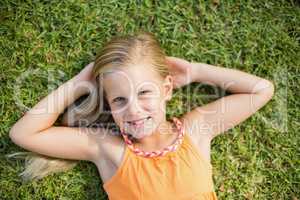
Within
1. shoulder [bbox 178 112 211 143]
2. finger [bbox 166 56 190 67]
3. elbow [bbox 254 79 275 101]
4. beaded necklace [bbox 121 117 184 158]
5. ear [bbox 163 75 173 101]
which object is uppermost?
finger [bbox 166 56 190 67]

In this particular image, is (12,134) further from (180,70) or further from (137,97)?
(180,70)

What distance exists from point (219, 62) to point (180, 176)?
0.89m

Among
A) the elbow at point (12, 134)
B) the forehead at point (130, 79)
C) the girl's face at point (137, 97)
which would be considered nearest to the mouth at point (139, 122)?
the girl's face at point (137, 97)

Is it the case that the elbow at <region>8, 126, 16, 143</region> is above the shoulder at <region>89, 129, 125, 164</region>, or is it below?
above

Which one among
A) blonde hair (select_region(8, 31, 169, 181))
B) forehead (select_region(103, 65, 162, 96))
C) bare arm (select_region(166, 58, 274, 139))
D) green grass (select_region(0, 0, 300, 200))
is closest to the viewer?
forehead (select_region(103, 65, 162, 96))

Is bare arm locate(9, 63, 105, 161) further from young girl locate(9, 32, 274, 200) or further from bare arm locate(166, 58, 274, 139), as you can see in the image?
bare arm locate(166, 58, 274, 139)

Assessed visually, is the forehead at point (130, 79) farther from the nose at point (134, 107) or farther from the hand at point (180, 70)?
the hand at point (180, 70)

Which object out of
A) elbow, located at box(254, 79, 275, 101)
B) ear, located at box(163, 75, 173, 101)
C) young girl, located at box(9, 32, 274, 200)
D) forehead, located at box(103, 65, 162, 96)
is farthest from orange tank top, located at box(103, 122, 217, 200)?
elbow, located at box(254, 79, 275, 101)

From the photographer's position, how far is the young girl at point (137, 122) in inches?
109

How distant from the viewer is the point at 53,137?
2.97 metres

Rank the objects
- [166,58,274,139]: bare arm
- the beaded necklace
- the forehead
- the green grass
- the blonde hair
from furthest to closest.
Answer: the green grass < [166,58,274,139]: bare arm < the beaded necklace < the blonde hair < the forehead

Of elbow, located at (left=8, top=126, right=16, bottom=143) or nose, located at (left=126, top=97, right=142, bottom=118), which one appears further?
elbow, located at (left=8, top=126, right=16, bottom=143)

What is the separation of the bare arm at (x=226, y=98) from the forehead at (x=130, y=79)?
0.37m

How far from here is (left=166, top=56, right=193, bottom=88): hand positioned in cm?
307
